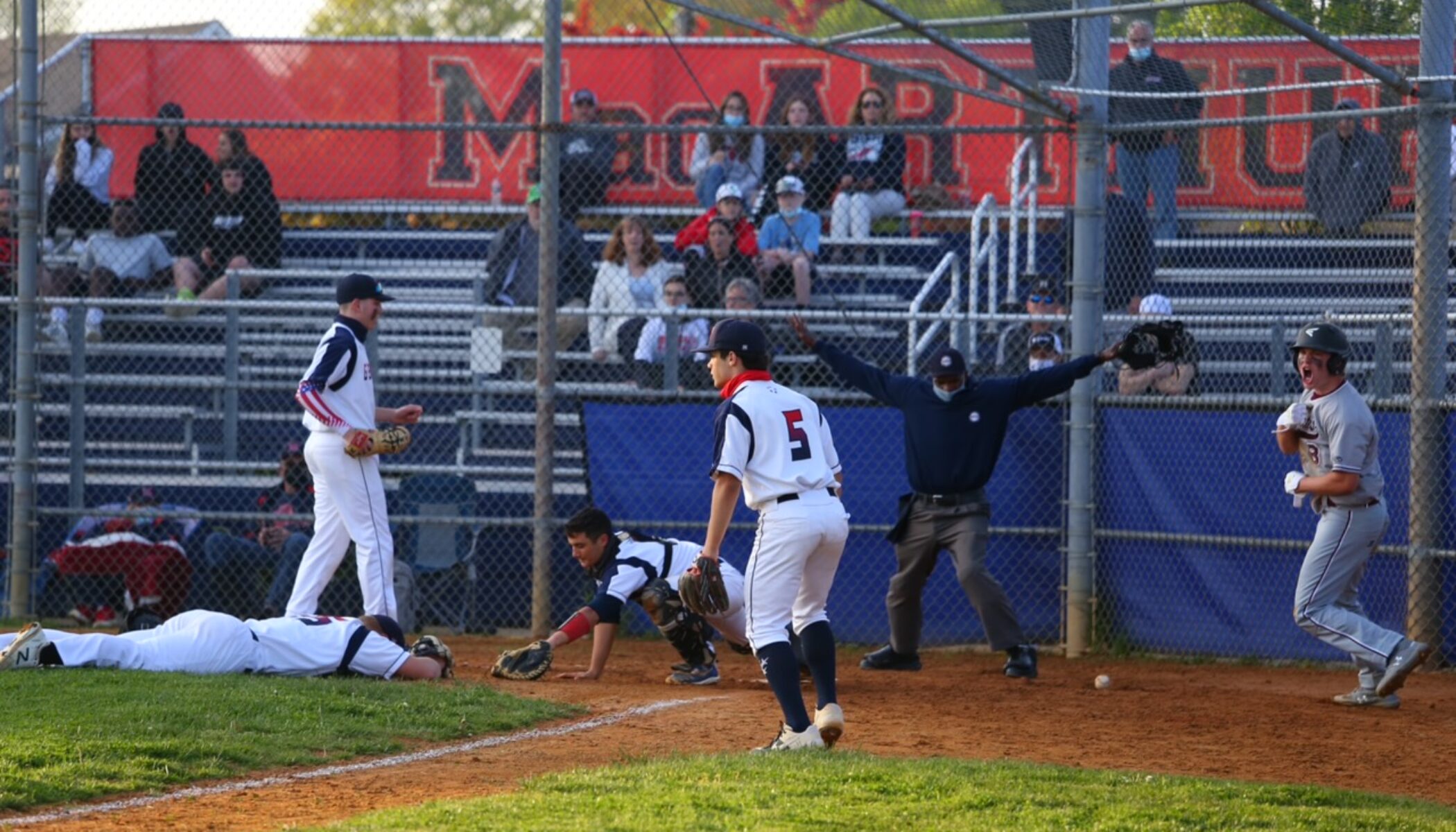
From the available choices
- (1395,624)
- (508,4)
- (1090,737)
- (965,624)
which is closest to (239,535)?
(965,624)

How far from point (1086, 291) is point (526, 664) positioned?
4197 mm

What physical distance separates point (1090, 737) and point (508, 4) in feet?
71.5

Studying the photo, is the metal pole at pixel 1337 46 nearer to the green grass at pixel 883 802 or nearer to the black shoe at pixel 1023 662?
the black shoe at pixel 1023 662

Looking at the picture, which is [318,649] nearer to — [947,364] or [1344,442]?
[947,364]

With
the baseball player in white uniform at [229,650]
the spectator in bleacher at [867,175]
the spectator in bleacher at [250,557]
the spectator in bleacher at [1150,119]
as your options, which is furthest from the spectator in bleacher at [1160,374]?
the spectator in bleacher at [250,557]

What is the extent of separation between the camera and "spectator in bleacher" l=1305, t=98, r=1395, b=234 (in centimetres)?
1055

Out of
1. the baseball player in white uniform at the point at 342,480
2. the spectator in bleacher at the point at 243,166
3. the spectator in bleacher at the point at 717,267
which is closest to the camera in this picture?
the baseball player in white uniform at the point at 342,480

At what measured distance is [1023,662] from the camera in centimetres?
979

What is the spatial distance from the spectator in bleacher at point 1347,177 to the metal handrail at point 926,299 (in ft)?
7.83

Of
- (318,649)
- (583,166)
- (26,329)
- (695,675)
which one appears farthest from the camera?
(583,166)

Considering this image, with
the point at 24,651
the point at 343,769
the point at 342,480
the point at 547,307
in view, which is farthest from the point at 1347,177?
the point at 24,651

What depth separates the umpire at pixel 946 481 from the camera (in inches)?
383

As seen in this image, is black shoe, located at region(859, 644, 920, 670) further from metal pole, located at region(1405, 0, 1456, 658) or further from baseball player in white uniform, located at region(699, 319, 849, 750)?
baseball player in white uniform, located at region(699, 319, 849, 750)

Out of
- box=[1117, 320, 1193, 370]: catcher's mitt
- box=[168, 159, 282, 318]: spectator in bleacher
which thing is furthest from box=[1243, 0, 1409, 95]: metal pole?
box=[168, 159, 282, 318]: spectator in bleacher
